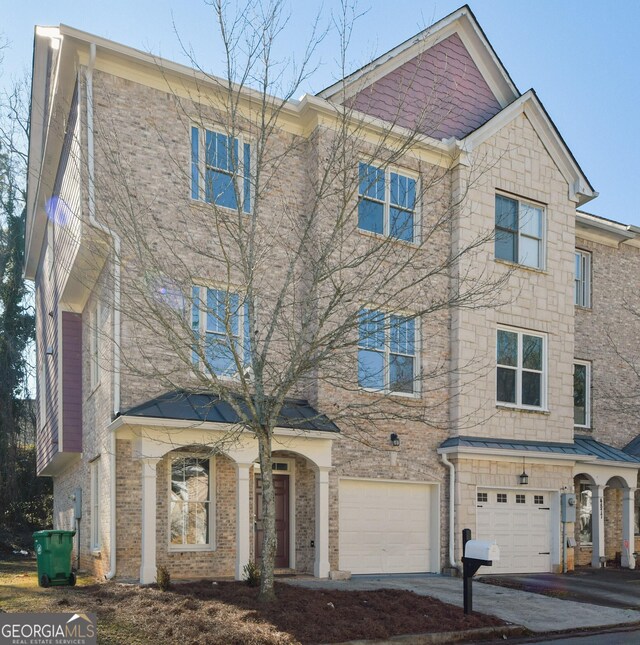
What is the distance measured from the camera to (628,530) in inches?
821

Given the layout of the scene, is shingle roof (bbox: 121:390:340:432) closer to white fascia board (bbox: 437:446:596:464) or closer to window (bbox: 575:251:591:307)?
white fascia board (bbox: 437:446:596:464)

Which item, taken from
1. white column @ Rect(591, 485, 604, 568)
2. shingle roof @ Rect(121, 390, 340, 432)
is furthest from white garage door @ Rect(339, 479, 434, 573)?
white column @ Rect(591, 485, 604, 568)

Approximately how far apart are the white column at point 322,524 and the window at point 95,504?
4453mm

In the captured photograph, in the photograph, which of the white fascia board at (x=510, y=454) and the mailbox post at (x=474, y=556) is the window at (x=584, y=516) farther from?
the mailbox post at (x=474, y=556)

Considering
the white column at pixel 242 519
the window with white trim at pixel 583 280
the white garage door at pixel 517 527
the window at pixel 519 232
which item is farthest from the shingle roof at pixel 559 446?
the white column at pixel 242 519

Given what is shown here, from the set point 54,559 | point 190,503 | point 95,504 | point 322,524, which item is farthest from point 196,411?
point 95,504

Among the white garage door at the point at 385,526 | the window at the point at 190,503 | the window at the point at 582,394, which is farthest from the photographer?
the window at the point at 582,394

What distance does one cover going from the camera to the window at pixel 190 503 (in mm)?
14516

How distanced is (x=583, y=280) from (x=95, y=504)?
14.9m

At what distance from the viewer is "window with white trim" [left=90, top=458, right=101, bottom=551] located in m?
15.9

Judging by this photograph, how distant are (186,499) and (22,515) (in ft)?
58.5

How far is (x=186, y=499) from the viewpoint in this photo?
1469cm

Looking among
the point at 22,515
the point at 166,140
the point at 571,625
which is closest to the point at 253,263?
the point at 166,140

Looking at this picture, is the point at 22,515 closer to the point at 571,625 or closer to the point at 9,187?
the point at 9,187
